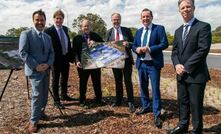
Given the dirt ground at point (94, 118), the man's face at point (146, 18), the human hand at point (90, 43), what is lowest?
the dirt ground at point (94, 118)

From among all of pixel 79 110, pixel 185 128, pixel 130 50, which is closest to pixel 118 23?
pixel 130 50

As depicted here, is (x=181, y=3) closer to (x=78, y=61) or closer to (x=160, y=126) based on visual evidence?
(x=160, y=126)

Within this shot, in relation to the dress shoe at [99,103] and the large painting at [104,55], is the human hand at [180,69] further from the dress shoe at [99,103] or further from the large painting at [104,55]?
the dress shoe at [99,103]

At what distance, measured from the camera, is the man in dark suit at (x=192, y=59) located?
5.90 m

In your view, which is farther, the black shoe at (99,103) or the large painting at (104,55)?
the black shoe at (99,103)

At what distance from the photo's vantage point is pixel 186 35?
6125 mm

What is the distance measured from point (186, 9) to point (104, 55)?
105 inches

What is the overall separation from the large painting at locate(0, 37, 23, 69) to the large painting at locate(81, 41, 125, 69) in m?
1.42

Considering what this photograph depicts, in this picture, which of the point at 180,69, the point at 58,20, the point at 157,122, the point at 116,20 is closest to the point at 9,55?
the point at 58,20

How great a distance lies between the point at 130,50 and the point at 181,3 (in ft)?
7.29

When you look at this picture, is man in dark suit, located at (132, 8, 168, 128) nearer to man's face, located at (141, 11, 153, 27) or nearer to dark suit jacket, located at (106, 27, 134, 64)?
man's face, located at (141, 11, 153, 27)

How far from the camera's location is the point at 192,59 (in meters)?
5.97

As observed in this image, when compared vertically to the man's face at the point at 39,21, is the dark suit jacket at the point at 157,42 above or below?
below

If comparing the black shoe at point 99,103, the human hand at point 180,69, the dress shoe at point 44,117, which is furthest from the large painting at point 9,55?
the human hand at point 180,69
